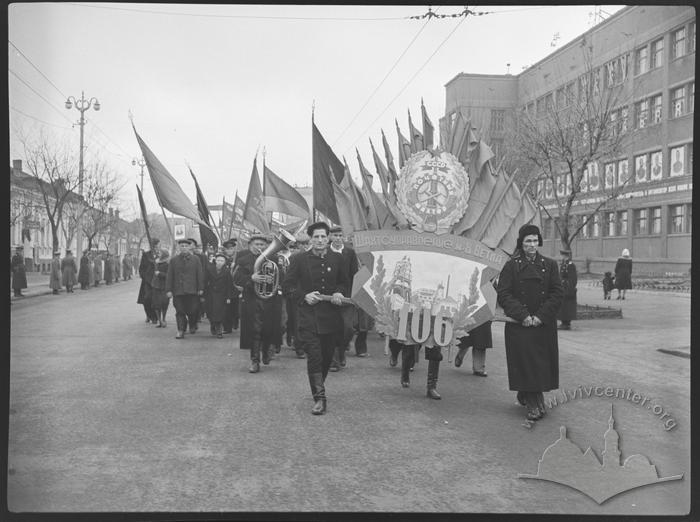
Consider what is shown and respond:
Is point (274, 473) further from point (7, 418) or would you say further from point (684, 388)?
point (684, 388)

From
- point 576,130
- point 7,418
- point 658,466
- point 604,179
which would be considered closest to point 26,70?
point 7,418

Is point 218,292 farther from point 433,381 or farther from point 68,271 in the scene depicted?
point 68,271

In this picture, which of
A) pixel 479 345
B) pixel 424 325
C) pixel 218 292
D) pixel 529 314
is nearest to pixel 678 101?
pixel 529 314

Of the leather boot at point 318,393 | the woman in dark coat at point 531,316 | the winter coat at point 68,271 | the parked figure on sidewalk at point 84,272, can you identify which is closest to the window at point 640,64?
the woman in dark coat at point 531,316

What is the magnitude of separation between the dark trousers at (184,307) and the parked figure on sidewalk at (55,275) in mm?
8957

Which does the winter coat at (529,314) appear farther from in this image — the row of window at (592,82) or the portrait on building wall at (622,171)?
the portrait on building wall at (622,171)

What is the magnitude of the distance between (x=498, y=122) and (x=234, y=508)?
633cm

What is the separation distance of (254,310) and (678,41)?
581cm

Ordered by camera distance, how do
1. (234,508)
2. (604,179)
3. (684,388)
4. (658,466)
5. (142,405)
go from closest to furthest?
(234,508) < (658,466) < (684,388) < (142,405) < (604,179)

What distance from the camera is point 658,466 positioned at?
14.6ft

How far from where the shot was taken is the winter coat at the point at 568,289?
1260cm

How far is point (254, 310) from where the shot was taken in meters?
8.70

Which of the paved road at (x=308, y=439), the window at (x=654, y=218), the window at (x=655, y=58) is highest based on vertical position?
the window at (x=655, y=58)

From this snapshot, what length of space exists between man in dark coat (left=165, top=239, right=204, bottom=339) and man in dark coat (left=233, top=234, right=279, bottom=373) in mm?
2227
